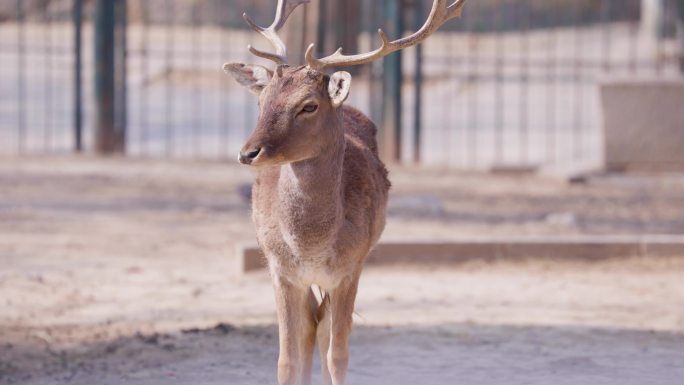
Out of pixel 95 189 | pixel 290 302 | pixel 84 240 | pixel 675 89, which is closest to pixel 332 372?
pixel 290 302

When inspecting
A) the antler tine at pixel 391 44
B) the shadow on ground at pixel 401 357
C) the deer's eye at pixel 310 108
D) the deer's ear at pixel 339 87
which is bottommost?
the shadow on ground at pixel 401 357

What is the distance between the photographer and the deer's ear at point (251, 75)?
5621 mm

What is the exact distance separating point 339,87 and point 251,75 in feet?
1.52

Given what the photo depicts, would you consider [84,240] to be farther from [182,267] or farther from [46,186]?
[46,186]

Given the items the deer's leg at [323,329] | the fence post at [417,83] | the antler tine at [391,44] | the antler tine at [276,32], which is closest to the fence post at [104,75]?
the fence post at [417,83]

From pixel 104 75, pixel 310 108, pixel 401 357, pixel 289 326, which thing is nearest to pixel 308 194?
pixel 310 108

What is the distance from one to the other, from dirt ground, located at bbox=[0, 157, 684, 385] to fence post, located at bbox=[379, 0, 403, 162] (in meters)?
2.66

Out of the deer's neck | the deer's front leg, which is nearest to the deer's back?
the deer's neck

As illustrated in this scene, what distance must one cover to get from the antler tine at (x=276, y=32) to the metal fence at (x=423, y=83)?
9.64 meters

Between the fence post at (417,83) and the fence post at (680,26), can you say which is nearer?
the fence post at (417,83)

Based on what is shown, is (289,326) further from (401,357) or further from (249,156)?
(401,357)

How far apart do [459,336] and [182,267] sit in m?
2.91

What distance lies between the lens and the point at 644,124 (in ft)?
49.1

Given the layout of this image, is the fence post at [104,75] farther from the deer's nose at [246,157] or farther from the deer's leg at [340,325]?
the deer's nose at [246,157]
